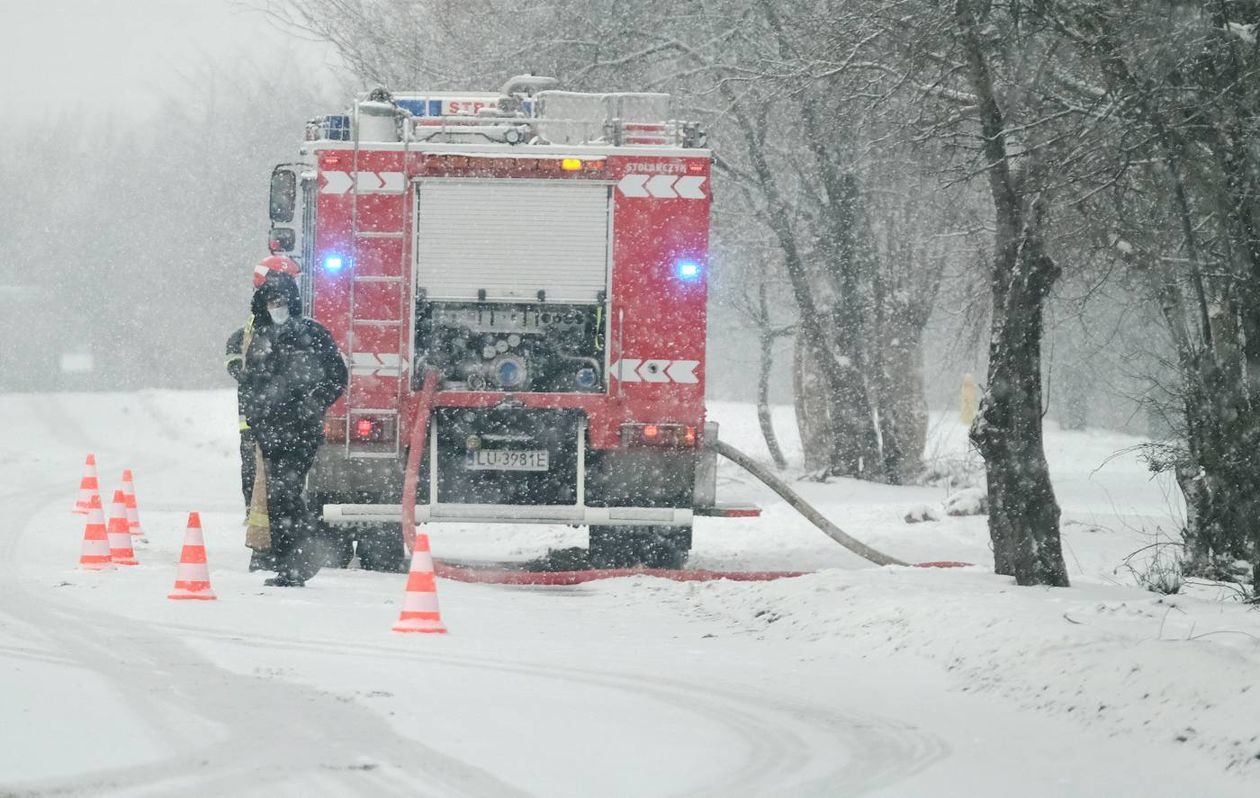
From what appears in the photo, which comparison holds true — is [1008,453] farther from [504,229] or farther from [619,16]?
[619,16]

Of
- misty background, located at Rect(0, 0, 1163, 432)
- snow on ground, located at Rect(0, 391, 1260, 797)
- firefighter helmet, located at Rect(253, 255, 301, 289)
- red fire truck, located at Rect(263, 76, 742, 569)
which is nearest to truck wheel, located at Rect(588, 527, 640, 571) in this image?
red fire truck, located at Rect(263, 76, 742, 569)

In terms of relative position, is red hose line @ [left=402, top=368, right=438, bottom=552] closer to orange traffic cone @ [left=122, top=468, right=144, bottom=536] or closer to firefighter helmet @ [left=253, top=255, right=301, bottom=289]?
firefighter helmet @ [left=253, top=255, right=301, bottom=289]

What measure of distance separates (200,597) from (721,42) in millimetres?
Answer: 11786

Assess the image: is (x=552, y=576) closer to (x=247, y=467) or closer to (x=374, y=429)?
(x=374, y=429)

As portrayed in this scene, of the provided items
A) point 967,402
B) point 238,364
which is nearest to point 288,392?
point 238,364

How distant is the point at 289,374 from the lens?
1088cm

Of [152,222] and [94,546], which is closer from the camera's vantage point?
[94,546]

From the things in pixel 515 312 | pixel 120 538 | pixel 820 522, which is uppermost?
pixel 515 312

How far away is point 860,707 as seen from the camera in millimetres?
6996

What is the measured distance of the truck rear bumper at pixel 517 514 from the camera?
12008mm

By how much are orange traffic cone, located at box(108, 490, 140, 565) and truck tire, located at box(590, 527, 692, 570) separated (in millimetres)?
3422

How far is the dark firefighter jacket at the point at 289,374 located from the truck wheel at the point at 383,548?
191 centimetres

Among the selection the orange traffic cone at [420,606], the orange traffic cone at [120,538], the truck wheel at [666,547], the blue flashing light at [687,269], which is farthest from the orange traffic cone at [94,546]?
the blue flashing light at [687,269]

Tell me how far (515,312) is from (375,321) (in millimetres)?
992
